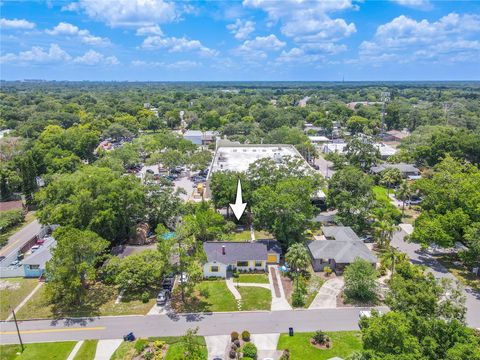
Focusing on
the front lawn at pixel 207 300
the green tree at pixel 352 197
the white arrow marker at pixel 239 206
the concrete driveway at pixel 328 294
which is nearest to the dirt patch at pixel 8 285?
the front lawn at pixel 207 300

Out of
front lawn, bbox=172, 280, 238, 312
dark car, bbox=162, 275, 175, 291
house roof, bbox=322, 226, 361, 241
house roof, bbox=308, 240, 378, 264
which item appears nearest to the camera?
front lawn, bbox=172, 280, 238, 312

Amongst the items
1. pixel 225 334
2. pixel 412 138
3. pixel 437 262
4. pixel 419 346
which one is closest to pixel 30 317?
pixel 225 334

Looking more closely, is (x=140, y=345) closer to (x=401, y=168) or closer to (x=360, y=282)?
(x=360, y=282)

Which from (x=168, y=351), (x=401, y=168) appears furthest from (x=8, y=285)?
(x=401, y=168)

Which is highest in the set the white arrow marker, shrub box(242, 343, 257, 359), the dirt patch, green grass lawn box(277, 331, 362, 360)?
the white arrow marker

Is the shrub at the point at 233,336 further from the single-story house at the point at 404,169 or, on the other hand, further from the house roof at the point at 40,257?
the single-story house at the point at 404,169

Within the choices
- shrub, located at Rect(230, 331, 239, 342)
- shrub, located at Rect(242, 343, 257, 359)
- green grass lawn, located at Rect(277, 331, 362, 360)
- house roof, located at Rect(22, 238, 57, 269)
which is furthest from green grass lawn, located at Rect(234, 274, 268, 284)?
house roof, located at Rect(22, 238, 57, 269)

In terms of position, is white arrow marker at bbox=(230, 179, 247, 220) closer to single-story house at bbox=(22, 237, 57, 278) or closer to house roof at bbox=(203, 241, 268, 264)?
house roof at bbox=(203, 241, 268, 264)
